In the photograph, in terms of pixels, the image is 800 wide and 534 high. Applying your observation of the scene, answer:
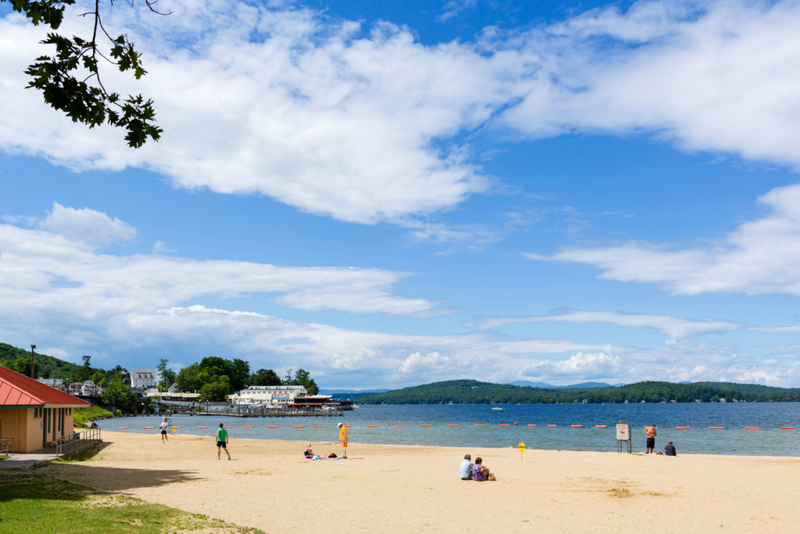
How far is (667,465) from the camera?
93.1 feet

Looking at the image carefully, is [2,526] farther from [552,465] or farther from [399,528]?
[552,465]

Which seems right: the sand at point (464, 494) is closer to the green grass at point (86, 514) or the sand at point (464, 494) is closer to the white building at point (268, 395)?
the green grass at point (86, 514)

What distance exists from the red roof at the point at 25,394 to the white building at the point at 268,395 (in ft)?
484

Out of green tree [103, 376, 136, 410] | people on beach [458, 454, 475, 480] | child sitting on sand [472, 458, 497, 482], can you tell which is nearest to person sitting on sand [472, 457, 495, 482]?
child sitting on sand [472, 458, 497, 482]

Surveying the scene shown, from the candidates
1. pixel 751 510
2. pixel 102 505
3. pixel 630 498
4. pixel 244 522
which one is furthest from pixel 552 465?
pixel 102 505

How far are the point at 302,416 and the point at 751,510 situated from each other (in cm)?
12670

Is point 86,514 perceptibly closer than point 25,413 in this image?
Yes

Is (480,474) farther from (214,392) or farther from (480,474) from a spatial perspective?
(214,392)

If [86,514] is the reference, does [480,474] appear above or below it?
below

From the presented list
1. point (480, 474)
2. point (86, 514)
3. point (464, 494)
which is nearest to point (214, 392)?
point (480, 474)

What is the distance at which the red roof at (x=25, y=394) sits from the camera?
27.4 meters

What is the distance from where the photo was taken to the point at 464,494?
60.4 ft

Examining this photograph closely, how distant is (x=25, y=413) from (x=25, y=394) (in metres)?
0.91

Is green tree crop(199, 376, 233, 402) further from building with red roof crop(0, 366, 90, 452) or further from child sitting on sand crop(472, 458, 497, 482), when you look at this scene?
child sitting on sand crop(472, 458, 497, 482)
